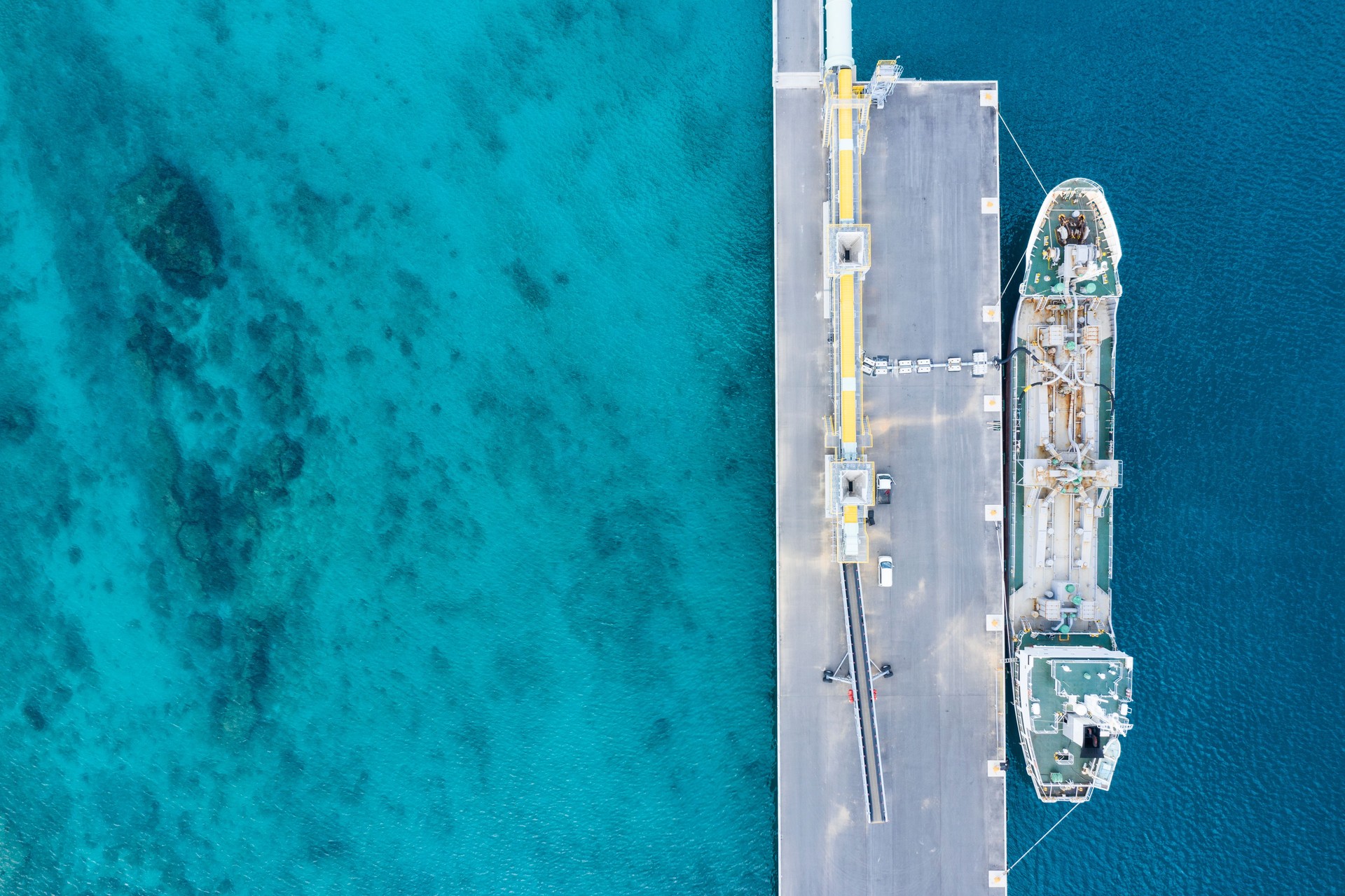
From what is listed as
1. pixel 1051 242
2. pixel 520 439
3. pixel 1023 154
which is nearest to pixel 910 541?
pixel 1051 242

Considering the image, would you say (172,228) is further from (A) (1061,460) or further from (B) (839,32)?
(A) (1061,460)


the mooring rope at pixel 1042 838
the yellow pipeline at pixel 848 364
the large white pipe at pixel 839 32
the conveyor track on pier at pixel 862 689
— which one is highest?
the large white pipe at pixel 839 32

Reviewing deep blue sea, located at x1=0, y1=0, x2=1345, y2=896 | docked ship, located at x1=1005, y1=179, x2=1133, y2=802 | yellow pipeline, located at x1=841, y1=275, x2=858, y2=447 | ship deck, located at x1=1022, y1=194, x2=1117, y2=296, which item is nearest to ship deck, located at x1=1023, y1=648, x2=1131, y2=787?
docked ship, located at x1=1005, y1=179, x2=1133, y2=802

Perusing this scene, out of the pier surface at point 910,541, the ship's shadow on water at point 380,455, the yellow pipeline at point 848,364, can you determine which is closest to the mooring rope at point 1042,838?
the pier surface at point 910,541

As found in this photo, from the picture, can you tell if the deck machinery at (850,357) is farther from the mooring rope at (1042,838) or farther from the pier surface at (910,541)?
the mooring rope at (1042,838)

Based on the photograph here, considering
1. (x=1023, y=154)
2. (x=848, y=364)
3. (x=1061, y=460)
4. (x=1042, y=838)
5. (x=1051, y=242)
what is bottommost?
(x=1042, y=838)

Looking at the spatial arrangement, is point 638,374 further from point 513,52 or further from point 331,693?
point 331,693

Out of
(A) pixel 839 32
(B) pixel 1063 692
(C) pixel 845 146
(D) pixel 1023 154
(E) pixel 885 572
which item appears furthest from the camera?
(D) pixel 1023 154
